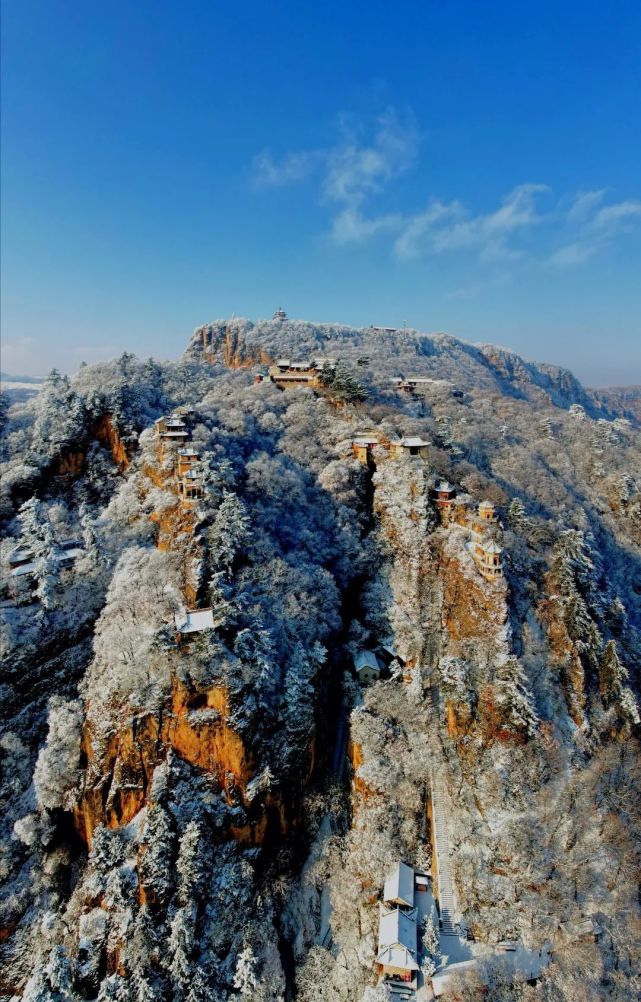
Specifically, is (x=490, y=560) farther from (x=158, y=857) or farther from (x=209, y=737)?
(x=158, y=857)

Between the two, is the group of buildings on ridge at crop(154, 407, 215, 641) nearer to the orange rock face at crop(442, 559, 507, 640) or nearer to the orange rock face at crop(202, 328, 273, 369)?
the orange rock face at crop(442, 559, 507, 640)

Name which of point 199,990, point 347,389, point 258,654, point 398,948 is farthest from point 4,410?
point 398,948

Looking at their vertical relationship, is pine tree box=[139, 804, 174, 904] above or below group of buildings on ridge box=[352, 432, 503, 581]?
below

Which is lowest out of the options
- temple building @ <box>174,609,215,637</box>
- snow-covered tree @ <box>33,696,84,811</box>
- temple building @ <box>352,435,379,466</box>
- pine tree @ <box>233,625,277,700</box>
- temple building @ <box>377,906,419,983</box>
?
temple building @ <box>377,906,419,983</box>

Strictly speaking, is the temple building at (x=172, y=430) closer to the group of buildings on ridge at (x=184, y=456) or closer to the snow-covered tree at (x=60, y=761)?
the group of buildings on ridge at (x=184, y=456)

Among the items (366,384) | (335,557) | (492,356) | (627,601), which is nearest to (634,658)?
(627,601)

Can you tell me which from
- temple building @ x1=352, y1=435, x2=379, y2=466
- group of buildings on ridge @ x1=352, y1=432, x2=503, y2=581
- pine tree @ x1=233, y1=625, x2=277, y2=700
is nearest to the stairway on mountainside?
group of buildings on ridge @ x1=352, y1=432, x2=503, y2=581

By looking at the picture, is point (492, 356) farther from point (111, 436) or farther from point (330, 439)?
point (111, 436)
